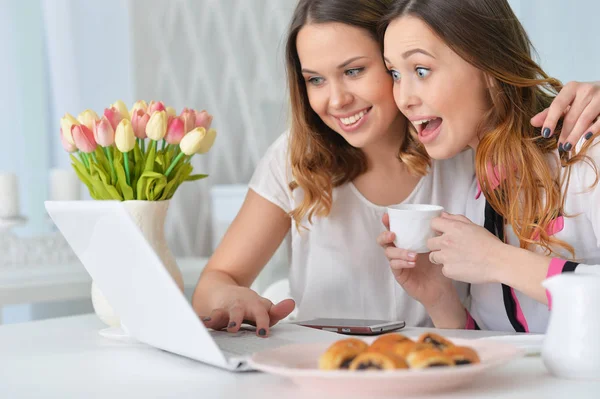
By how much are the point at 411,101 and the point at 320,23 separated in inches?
10.8

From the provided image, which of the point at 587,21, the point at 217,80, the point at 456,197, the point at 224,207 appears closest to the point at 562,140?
the point at 456,197

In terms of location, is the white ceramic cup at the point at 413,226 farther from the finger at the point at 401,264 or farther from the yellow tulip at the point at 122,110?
the yellow tulip at the point at 122,110

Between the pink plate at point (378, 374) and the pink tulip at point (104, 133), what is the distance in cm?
60

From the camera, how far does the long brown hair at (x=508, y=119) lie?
1.40m

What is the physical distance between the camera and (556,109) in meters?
1.30

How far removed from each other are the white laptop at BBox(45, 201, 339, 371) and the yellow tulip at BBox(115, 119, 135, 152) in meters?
0.24

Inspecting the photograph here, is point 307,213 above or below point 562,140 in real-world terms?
below

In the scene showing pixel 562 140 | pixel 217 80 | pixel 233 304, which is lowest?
pixel 233 304

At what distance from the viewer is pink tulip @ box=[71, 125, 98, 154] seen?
1.32 m

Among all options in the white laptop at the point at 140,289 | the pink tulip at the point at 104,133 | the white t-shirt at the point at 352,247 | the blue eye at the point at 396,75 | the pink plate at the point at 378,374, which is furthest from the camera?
the white t-shirt at the point at 352,247

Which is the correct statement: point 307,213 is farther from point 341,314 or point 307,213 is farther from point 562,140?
point 562,140

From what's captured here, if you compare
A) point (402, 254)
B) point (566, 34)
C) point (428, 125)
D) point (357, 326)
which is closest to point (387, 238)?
point (402, 254)

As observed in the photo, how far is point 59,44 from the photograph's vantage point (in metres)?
2.72

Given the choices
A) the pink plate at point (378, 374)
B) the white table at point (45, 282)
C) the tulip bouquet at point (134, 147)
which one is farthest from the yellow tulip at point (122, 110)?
the white table at point (45, 282)
